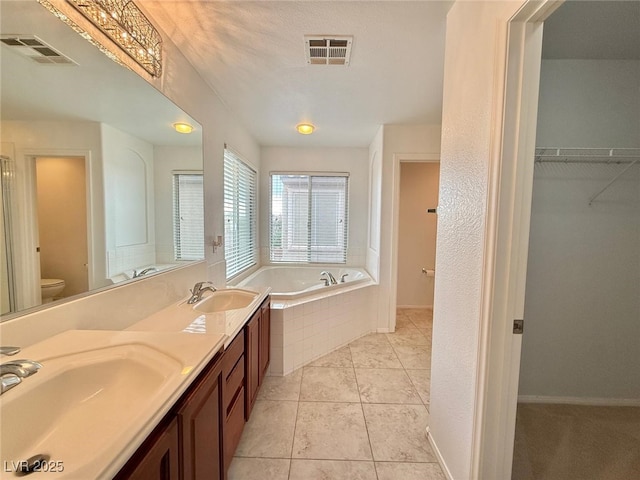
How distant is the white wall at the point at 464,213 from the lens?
1.05 m

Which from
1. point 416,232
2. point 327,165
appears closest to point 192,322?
point 327,165

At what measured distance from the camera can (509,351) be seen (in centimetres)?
106

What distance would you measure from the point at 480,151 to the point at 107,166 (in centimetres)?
168

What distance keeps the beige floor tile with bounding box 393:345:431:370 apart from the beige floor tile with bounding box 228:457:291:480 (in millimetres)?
1449

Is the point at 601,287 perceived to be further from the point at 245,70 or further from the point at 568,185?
the point at 245,70

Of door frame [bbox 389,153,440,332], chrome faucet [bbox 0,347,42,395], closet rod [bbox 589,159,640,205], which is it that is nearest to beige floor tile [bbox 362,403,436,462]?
door frame [bbox 389,153,440,332]

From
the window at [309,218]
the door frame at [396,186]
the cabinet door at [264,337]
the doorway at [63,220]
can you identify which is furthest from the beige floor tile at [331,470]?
the window at [309,218]

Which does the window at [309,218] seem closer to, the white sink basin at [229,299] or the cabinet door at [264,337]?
the cabinet door at [264,337]

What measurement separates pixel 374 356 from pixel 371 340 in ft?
1.20

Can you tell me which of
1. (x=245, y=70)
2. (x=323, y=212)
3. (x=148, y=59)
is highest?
(x=245, y=70)

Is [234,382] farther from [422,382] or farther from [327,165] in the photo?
[327,165]

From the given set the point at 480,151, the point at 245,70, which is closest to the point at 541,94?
the point at 480,151

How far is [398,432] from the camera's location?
5.53 feet

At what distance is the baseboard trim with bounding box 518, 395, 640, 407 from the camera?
5.95 ft
